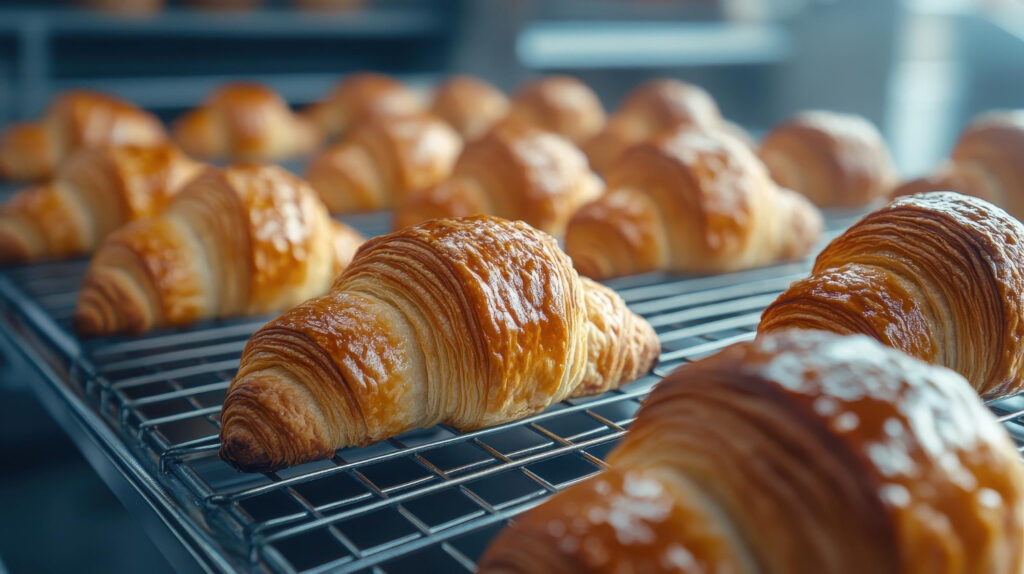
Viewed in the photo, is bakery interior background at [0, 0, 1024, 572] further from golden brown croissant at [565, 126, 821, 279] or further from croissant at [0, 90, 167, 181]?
golden brown croissant at [565, 126, 821, 279]

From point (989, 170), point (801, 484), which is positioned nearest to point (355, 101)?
point (989, 170)

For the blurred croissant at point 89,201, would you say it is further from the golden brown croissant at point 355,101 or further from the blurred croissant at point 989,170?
the blurred croissant at point 989,170

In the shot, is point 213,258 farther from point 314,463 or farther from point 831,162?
point 831,162

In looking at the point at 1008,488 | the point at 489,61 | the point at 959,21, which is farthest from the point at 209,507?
the point at 959,21

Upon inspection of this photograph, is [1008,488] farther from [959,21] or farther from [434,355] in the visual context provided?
[959,21]

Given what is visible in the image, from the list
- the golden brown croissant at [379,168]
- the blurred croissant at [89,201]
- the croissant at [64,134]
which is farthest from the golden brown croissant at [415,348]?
the croissant at [64,134]

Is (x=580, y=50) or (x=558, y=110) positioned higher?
(x=580, y=50)

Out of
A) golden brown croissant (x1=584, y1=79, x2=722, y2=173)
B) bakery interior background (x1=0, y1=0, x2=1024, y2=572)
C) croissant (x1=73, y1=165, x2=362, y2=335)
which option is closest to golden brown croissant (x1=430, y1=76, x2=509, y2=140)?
golden brown croissant (x1=584, y1=79, x2=722, y2=173)
